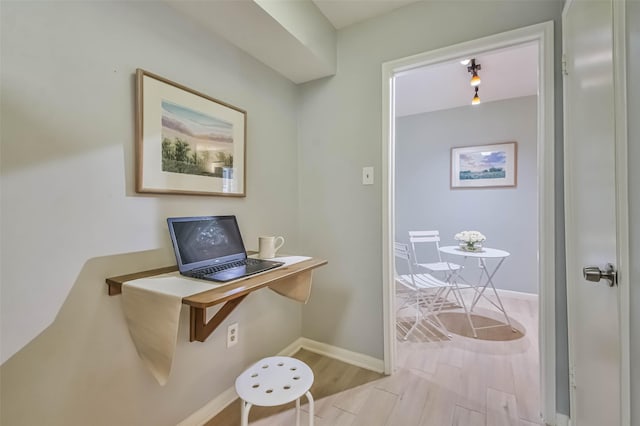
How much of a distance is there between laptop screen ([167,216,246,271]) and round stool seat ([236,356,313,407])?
522mm

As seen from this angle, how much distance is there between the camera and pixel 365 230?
73.8 inches

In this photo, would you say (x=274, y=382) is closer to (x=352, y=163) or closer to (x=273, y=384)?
(x=273, y=384)

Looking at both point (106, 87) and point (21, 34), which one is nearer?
point (21, 34)

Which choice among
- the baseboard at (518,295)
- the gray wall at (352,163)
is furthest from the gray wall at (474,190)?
the gray wall at (352,163)

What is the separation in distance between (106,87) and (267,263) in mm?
960

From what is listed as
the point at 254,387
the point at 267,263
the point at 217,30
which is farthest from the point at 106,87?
the point at 254,387

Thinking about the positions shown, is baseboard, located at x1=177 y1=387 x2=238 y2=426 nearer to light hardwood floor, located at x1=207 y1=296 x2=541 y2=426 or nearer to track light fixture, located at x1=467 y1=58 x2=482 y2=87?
light hardwood floor, located at x1=207 y1=296 x2=541 y2=426

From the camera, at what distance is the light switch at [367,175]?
184cm

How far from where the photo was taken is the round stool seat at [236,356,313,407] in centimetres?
105

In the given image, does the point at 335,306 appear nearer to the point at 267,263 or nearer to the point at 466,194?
the point at 267,263

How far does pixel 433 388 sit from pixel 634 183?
150 centimetres

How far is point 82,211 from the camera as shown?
982 mm

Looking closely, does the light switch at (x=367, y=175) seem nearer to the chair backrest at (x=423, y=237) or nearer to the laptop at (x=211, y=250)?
the laptop at (x=211, y=250)

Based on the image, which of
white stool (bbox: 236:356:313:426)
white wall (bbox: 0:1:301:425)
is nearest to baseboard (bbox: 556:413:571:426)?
white stool (bbox: 236:356:313:426)
